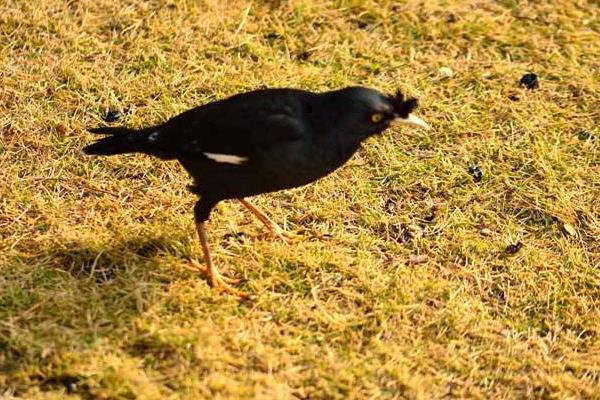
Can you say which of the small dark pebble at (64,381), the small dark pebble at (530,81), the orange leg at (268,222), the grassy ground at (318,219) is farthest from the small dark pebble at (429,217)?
the small dark pebble at (64,381)

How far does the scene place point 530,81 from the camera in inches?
248

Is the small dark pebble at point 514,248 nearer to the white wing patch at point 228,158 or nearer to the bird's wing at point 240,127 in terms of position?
the bird's wing at point 240,127

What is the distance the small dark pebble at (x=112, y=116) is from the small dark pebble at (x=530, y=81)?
300cm

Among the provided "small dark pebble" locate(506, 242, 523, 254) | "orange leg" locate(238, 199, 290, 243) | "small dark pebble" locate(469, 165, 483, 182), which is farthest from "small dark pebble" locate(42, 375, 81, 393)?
"small dark pebble" locate(469, 165, 483, 182)

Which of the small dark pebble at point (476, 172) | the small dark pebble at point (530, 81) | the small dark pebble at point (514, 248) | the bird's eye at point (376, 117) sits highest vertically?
the bird's eye at point (376, 117)

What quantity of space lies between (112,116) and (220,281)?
1.79 meters

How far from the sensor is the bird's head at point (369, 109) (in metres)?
4.17

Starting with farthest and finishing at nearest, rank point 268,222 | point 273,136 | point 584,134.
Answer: point 584,134 → point 268,222 → point 273,136

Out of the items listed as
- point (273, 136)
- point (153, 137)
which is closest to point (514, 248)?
point (273, 136)

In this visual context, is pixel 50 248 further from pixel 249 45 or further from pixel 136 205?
pixel 249 45

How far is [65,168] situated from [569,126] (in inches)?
138

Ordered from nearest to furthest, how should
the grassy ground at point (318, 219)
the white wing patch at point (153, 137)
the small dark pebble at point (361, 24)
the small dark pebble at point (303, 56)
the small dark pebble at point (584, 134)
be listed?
the grassy ground at point (318, 219), the white wing patch at point (153, 137), the small dark pebble at point (584, 134), the small dark pebble at point (303, 56), the small dark pebble at point (361, 24)

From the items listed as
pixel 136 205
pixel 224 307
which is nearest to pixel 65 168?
pixel 136 205

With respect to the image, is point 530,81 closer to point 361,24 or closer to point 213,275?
point 361,24
